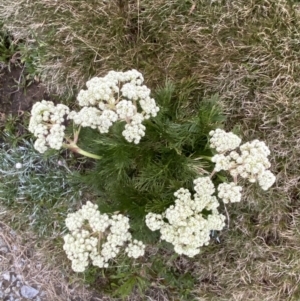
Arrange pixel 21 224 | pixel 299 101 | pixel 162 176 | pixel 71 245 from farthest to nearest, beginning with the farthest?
pixel 21 224 → pixel 299 101 → pixel 162 176 → pixel 71 245

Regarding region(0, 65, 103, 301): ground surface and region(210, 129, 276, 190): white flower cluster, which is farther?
region(0, 65, 103, 301): ground surface

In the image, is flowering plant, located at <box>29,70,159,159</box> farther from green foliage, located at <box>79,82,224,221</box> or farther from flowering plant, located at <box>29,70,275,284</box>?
green foliage, located at <box>79,82,224,221</box>

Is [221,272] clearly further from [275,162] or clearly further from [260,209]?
[275,162]

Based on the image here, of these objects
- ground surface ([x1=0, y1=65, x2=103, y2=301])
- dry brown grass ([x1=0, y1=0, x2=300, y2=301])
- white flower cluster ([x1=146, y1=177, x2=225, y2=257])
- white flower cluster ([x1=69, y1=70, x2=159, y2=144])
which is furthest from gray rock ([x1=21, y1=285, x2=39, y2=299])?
white flower cluster ([x1=69, y1=70, x2=159, y2=144])

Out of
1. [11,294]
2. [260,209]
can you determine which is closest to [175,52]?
[260,209]

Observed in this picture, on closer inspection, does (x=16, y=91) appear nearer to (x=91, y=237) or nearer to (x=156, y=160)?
(x=156, y=160)
